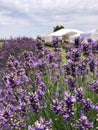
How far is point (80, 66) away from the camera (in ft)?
20.5

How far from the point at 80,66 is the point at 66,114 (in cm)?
216

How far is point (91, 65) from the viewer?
6469 mm

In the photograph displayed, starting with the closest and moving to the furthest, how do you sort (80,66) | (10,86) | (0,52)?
(10,86) < (80,66) < (0,52)

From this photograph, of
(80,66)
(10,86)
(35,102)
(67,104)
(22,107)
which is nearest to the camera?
(67,104)

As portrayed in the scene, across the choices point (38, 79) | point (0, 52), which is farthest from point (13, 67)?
point (0, 52)

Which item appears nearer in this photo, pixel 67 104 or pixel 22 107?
pixel 67 104

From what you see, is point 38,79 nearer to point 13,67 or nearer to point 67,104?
point 13,67

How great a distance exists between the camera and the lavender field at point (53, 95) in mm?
4359

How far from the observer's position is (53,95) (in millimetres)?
6539

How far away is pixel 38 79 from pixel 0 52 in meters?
7.73

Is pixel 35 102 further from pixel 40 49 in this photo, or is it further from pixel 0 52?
pixel 0 52

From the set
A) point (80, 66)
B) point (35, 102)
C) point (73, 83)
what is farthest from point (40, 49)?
point (35, 102)

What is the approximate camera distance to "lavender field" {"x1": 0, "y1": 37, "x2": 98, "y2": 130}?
172 inches

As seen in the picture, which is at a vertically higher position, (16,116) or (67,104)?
(67,104)
